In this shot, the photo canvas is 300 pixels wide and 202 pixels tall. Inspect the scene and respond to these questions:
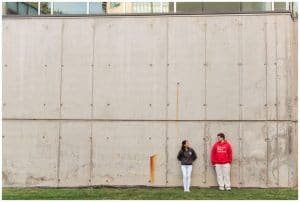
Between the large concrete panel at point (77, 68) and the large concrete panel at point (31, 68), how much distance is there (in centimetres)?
24

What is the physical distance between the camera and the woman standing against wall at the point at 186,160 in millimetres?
16547

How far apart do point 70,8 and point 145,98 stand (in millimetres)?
3546

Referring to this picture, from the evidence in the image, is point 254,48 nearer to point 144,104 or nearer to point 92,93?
point 144,104

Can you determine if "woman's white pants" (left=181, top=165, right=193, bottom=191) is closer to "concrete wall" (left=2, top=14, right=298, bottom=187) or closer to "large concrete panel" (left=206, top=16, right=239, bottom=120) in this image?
"concrete wall" (left=2, top=14, right=298, bottom=187)

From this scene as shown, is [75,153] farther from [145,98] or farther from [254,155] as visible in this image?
[254,155]

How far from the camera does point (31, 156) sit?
1752 cm

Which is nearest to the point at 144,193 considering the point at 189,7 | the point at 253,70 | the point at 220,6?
the point at 253,70

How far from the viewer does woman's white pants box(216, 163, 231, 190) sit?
16.7 metres

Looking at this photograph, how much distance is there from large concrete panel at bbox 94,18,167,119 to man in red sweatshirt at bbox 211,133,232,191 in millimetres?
1764

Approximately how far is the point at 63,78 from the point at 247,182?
6021 millimetres

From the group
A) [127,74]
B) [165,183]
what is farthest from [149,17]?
[165,183]

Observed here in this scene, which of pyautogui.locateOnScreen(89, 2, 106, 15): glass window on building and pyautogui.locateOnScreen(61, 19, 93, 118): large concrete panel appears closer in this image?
pyautogui.locateOnScreen(61, 19, 93, 118): large concrete panel

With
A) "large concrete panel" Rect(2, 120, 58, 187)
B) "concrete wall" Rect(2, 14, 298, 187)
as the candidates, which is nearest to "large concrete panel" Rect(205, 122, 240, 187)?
"concrete wall" Rect(2, 14, 298, 187)

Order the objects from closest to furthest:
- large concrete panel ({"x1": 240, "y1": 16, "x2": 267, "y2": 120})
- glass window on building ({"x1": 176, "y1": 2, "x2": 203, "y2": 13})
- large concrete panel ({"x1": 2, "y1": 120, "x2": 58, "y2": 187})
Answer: large concrete panel ({"x1": 240, "y1": 16, "x2": 267, "y2": 120})
large concrete panel ({"x1": 2, "y1": 120, "x2": 58, "y2": 187})
glass window on building ({"x1": 176, "y1": 2, "x2": 203, "y2": 13})
